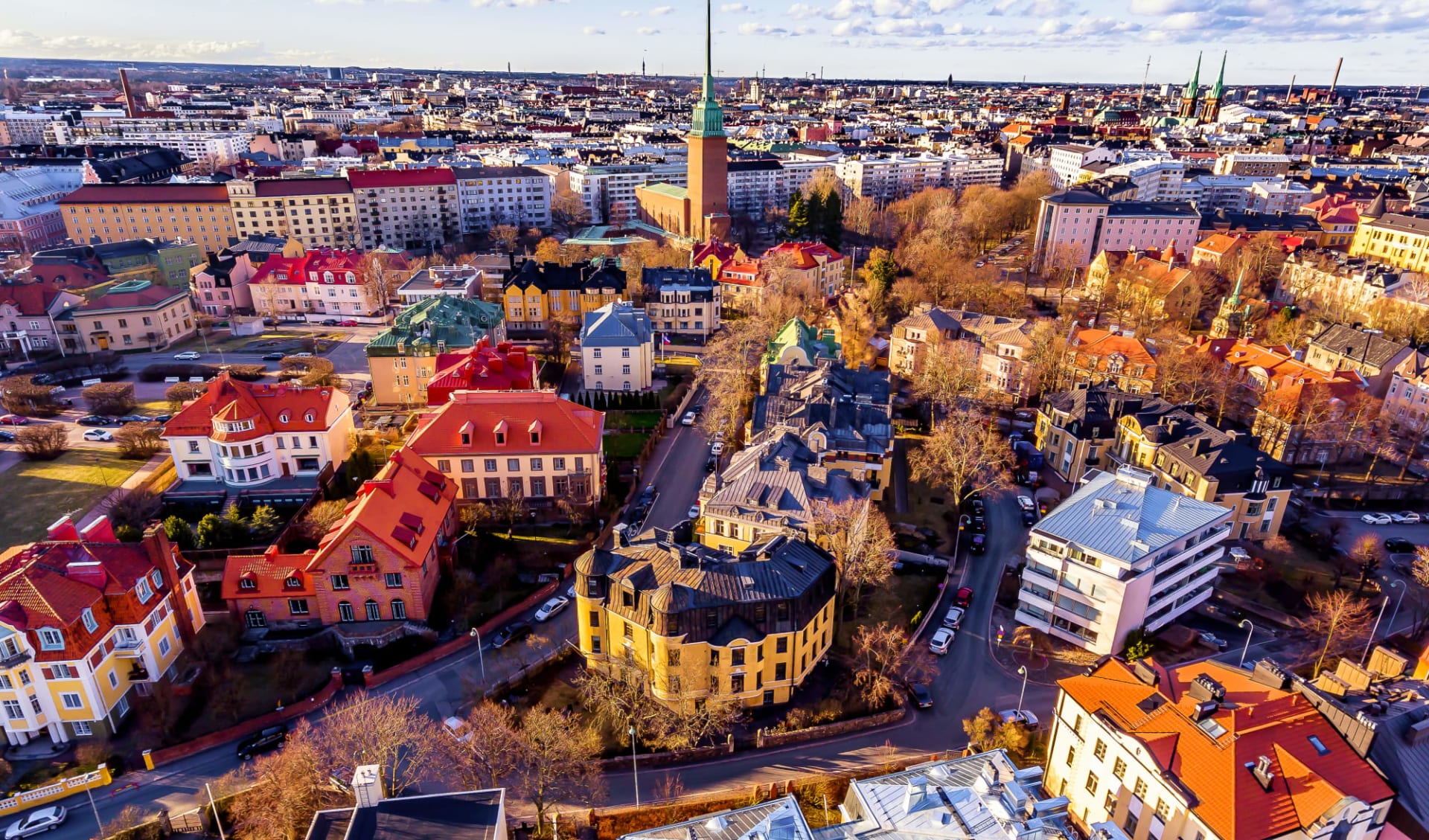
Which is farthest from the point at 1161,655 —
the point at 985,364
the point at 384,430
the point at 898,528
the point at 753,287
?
the point at 753,287

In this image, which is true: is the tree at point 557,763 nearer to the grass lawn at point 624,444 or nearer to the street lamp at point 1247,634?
the grass lawn at point 624,444

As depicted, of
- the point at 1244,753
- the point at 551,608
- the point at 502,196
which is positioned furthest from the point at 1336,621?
the point at 502,196

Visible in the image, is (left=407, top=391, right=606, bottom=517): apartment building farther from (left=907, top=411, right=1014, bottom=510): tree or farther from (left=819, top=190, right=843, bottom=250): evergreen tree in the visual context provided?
(left=819, top=190, right=843, bottom=250): evergreen tree

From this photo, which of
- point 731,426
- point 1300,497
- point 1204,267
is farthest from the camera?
point 1204,267

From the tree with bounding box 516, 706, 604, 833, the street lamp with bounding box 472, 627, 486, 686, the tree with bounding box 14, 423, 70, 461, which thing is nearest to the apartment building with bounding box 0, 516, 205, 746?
the street lamp with bounding box 472, 627, 486, 686

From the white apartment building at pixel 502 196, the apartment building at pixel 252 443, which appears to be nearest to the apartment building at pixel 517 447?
the apartment building at pixel 252 443

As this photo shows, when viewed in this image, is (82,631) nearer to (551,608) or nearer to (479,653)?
(479,653)

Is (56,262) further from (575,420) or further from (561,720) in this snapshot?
(561,720)
